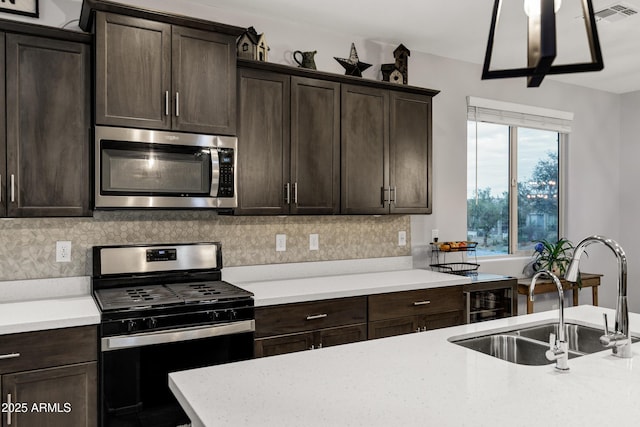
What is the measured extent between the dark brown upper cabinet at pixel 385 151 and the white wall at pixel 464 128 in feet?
1.36

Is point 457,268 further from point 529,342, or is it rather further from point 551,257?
point 529,342

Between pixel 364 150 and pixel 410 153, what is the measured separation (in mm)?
414

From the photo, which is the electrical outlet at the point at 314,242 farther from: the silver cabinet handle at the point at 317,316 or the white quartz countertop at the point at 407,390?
the white quartz countertop at the point at 407,390

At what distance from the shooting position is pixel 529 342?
200 centimetres

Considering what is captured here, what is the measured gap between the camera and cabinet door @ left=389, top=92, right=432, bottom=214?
11.8 feet

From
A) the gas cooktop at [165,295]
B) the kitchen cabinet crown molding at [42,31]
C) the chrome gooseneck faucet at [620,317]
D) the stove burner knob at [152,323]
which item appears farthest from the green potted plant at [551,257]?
the kitchen cabinet crown molding at [42,31]

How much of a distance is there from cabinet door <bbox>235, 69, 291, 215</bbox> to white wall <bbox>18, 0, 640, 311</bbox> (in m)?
0.49

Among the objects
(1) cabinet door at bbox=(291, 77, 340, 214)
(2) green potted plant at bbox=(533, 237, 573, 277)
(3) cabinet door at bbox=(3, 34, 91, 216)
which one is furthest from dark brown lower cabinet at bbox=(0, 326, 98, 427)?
(2) green potted plant at bbox=(533, 237, 573, 277)

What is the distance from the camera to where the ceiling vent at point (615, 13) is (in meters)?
3.21

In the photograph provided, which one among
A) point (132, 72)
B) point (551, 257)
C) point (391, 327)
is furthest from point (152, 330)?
point (551, 257)

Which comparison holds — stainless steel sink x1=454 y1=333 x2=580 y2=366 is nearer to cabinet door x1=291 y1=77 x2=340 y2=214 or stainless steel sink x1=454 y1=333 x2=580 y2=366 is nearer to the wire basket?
cabinet door x1=291 y1=77 x2=340 y2=214

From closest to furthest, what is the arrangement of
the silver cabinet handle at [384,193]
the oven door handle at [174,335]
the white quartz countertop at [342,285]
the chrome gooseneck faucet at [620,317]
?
the chrome gooseneck faucet at [620,317] < the oven door handle at [174,335] < the white quartz countertop at [342,285] < the silver cabinet handle at [384,193]

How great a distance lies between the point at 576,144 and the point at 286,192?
11.9 feet

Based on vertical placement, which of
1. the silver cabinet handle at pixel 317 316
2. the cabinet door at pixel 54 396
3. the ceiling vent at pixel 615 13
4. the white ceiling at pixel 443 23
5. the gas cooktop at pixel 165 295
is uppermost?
the white ceiling at pixel 443 23
